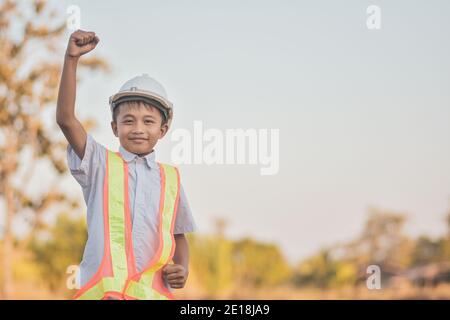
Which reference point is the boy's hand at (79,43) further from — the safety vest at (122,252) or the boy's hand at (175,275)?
the boy's hand at (175,275)

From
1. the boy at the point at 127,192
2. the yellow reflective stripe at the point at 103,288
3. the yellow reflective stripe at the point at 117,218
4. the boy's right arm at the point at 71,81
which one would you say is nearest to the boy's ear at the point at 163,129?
the boy at the point at 127,192

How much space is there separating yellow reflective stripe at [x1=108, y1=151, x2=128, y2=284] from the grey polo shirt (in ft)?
0.10

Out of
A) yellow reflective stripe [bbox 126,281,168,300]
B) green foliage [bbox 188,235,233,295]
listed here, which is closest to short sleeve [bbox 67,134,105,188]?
yellow reflective stripe [bbox 126,281,168,300]

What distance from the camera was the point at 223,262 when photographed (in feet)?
42.8

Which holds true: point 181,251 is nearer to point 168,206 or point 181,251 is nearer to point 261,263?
point 168,206

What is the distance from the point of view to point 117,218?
92.9 inches

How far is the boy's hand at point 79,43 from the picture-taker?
223cm

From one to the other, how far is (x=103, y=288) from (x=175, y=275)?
0.86ft

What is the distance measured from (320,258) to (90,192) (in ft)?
44.0

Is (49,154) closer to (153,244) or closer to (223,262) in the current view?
(223,262)

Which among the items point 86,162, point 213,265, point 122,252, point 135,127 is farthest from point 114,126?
point 213,265

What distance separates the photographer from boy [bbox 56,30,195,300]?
2293 millimetres

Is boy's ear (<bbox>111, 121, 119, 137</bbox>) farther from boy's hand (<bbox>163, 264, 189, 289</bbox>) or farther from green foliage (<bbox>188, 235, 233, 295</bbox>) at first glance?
green foliage (<bbox>188, 235, 233, 295</bbox>)
